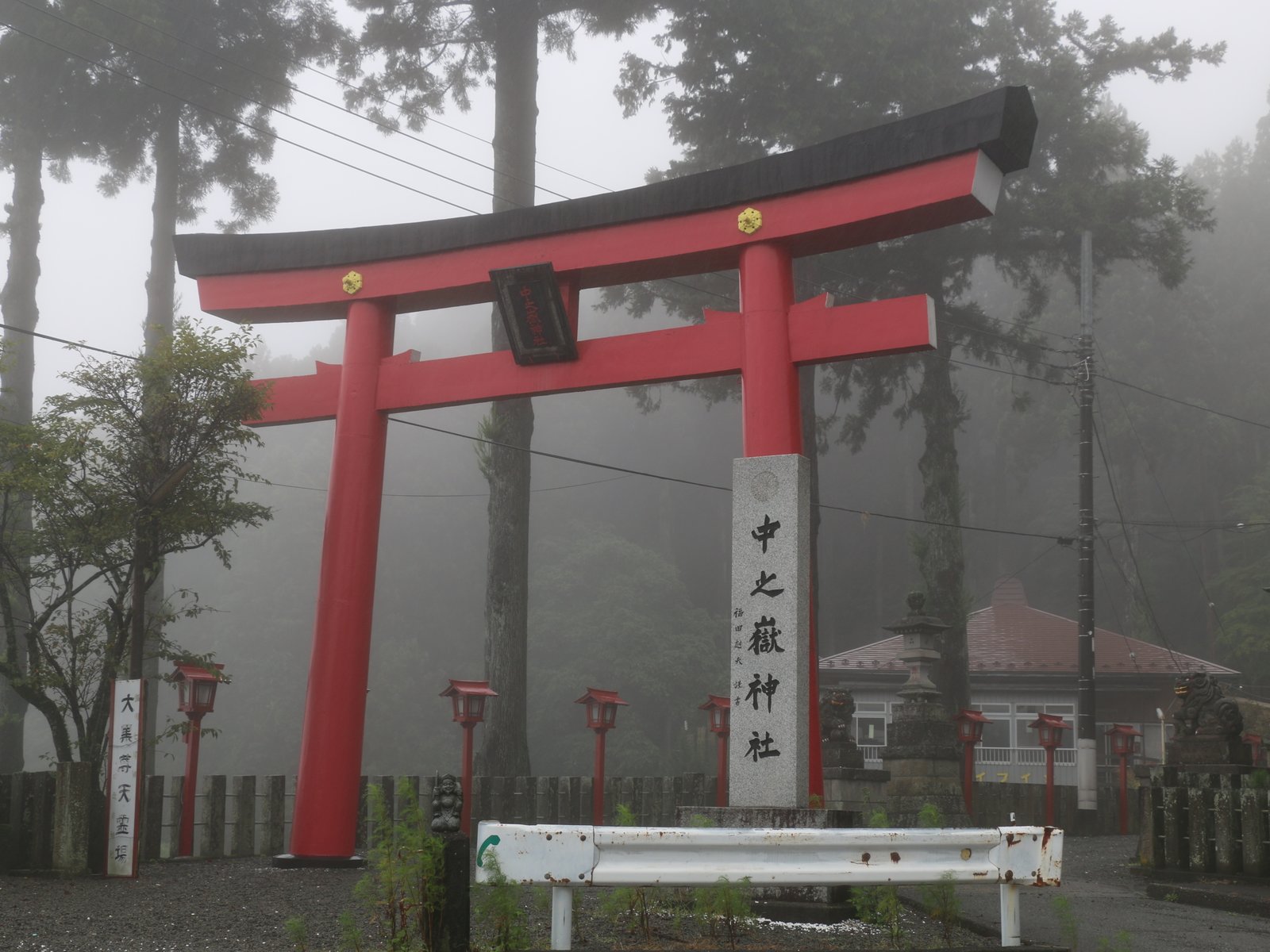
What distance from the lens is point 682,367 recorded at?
998 cm

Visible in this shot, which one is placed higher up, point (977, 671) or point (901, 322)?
point (901, 322)

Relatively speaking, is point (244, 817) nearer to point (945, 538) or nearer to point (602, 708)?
point (602, 708)

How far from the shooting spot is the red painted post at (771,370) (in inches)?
359

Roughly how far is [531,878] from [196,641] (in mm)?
38592

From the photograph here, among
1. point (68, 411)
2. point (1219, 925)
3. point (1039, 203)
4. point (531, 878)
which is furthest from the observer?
point (1039, 203)

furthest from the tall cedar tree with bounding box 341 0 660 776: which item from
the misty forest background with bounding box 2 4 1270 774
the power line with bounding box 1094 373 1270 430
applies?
the power line with bounding box 1094 373 1270 430

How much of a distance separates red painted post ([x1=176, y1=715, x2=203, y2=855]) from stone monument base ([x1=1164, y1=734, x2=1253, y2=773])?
10386 mm

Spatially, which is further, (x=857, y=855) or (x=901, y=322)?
(x=901, y=322)

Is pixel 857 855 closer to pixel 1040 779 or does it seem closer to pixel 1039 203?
pixel 1039 203

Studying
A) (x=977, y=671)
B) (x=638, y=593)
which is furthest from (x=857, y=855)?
(x=638, y=593)

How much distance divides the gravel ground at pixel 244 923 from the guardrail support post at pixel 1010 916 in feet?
3.41

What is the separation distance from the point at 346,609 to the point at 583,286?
376 centimetres

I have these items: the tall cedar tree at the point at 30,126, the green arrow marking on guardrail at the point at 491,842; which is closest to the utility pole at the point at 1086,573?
the green arrow marking on guardrail at the point at 491,842

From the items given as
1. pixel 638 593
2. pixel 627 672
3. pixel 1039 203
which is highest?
pixel 1039 203
